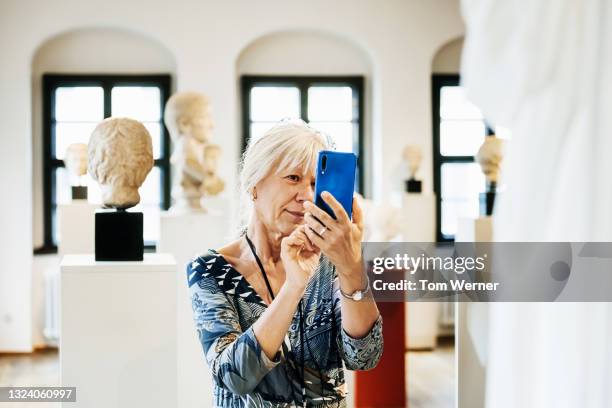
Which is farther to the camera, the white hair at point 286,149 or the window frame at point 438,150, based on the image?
the window frame at point 438,150

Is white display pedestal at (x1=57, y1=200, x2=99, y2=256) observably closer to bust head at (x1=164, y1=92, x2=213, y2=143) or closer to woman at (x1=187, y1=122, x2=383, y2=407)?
bust head at (x1=164, y1=92, x2=213, y2=143)

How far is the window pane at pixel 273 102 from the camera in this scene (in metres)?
9.98

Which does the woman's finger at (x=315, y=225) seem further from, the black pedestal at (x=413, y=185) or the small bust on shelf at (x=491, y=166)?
the black pedestal at (x=413, y=185)

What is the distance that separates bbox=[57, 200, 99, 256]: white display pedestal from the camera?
21.7 ft

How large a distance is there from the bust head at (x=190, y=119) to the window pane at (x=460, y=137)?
4787 millimetres

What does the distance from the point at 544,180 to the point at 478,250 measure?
10.7 feet

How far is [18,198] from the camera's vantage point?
9008mm

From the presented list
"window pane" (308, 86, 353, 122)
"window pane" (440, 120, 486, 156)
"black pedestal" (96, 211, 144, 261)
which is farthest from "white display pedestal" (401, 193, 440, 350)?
"black pedestal" (96, 211, 144, 261)

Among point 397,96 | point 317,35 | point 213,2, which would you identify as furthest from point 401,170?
point 213,2

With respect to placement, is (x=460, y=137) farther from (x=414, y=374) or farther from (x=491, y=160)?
(x=491, y=160)

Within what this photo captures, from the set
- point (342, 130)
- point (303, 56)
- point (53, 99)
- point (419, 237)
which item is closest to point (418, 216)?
point (419, 237)

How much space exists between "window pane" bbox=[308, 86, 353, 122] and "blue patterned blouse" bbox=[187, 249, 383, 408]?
8.12 m

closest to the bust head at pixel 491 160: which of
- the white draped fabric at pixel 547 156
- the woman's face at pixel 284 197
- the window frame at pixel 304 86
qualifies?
the window frame at pixel 304 86

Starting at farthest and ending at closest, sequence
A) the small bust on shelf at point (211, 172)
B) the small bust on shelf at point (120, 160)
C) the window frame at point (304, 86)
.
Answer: the window frame at point (304, 86) → the small bust on shelf at point (211, 172) → the small bust on shelf at point (120, 160)
